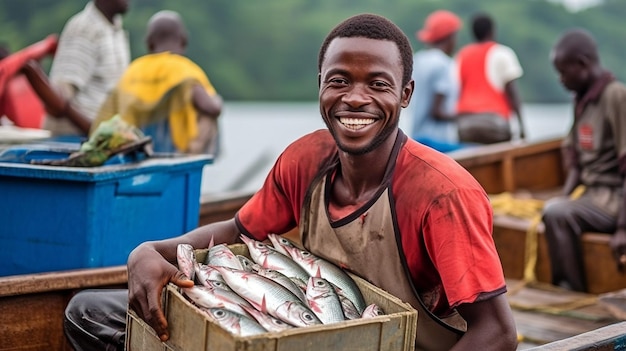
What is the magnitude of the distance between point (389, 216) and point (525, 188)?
16.5 feet

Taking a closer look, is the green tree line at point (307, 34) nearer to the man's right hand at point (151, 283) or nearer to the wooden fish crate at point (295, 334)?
the man's right hand at point (151, 283)

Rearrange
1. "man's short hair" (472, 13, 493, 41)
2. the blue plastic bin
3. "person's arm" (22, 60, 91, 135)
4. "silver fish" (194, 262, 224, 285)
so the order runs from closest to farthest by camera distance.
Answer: "silver fish" (194, 262, 224, 285) < the blue plastic bin < "person's arm" (22, 60, 91, 135) < "man's short hair" (472, 13, 493, 41)

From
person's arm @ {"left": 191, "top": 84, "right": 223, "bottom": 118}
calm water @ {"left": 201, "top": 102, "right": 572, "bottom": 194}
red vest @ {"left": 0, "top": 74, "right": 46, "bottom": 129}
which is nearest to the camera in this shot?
person's arm @ {"left": 191, "top": 84, "right": 223, "bottom": 118}

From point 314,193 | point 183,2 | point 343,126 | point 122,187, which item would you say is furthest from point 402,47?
point 183,2

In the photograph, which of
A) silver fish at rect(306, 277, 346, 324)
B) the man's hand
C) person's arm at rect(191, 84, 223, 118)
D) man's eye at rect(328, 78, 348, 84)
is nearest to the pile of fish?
silver fish at rect(306, 277, 346, 324)

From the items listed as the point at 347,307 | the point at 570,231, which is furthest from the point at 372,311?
the point at 570,231

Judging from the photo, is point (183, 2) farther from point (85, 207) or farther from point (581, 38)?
point (85, 207)

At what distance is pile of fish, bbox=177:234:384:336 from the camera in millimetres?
2166

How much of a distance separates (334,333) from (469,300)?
Answer: 0.44m

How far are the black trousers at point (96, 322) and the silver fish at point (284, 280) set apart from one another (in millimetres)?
571

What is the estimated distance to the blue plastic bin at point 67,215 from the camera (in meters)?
3.34

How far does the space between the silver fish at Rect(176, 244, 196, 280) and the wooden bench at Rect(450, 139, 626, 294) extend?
331 cm

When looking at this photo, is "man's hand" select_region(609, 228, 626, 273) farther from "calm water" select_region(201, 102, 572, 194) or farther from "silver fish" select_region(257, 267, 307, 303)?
"calm water" select_region(201, 102, 572, 194)

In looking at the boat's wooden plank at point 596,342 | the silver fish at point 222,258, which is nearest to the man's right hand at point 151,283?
the silver fish at point 222,258
